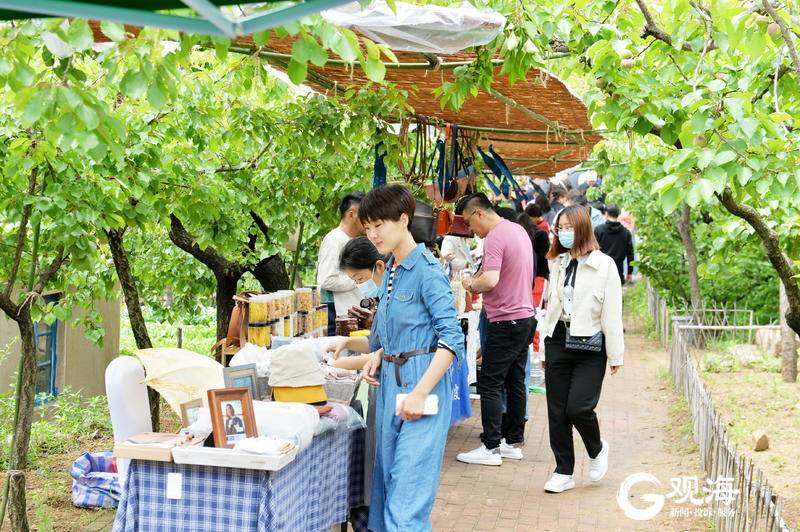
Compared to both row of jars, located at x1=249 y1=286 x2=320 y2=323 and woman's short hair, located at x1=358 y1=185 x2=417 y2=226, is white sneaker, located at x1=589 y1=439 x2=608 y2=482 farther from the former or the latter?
woman's short hair, located at x1=358 y1=185 x2=417 y2=226

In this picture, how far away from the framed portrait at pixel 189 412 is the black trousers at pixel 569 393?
2902 millimetres

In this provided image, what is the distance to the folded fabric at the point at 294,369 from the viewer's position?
462 centimetres

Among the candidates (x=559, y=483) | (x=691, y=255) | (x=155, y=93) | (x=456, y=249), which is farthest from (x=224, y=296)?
(x=155, y=93)

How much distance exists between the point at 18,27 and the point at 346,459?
264cm

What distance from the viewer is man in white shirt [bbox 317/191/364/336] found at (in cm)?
719

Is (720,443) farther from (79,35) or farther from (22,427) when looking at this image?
(79,35)

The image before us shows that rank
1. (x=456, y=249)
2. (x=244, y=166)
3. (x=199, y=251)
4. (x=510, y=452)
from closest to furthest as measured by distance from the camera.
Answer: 1. (x=510, y=452)
2. (x=244, y=166)
3. (x=456, y=249)
4. (x=199, y=251)

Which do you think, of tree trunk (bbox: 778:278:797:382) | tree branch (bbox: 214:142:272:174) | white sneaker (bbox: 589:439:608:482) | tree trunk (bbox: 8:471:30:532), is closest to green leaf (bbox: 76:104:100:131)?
tree trunk (bbox: 8:471:30:532)

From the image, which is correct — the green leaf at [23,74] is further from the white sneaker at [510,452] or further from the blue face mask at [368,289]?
the white sneaker at [510,452]

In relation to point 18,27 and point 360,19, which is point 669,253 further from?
point 18,27

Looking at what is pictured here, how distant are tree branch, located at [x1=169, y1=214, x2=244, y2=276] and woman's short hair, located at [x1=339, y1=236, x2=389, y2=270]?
418 centimetres

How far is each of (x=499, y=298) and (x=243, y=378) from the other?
9.51ft

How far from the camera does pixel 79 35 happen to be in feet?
10.3

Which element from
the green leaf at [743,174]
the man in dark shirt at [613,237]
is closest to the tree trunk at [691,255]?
the man in dark shirt at [613,237]
